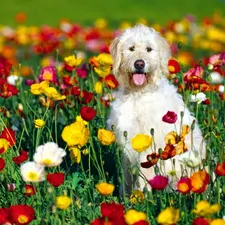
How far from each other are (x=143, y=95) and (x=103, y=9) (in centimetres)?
1523

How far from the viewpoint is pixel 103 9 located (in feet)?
67.0

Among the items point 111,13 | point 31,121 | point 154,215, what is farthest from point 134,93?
point 111,13

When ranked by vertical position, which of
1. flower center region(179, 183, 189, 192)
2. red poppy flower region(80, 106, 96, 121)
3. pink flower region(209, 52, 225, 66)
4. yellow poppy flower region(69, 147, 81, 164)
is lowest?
flower center region(179, 183, 189, 192)

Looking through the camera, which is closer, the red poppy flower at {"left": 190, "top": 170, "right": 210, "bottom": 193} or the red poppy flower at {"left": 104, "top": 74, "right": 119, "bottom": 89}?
the red poppy flower at {"left": 190, "top": 170, "right": 210, "bottom": 193}

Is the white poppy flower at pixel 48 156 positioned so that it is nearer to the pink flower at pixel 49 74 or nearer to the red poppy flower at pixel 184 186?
the red poppy flower at pixel 184 186

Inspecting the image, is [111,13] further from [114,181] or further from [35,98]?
[114,181]

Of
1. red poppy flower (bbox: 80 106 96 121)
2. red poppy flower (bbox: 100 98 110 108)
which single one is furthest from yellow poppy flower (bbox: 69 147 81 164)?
red poppy flower (bbox: 100 98 110 108)

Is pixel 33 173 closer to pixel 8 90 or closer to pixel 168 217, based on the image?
pixel 168 217

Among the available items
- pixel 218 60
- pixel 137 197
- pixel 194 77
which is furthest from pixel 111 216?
pixel 218 60

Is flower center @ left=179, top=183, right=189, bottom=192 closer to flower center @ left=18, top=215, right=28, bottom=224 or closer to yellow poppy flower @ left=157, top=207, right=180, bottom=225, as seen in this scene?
yellow poppy flower @ left=157, top=207, right=180, bottom=225

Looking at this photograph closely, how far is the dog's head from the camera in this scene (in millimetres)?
5363

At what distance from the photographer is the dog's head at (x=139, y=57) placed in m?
5.36

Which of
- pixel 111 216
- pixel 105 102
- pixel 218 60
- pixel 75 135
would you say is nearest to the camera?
pixel 111 216

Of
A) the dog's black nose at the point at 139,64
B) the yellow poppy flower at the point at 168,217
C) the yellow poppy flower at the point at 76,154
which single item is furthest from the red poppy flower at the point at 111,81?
the yellow poppy flower at the point at 168,217
